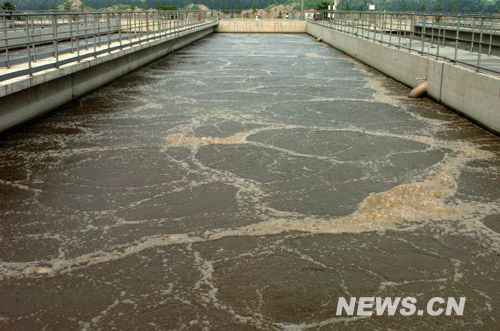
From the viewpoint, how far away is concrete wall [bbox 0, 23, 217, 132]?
33.3 ft

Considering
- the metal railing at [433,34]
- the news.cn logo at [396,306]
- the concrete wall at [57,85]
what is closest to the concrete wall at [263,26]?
the metal railing at [433,34]

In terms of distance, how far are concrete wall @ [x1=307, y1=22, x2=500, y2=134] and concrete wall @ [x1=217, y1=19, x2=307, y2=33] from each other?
30.7 meters

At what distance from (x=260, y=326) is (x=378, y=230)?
219 centimetres

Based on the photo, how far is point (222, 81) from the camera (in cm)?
1758

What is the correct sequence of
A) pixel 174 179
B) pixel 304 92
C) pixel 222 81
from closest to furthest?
pixel 174 179
pixel 304 92
pixel 222 81

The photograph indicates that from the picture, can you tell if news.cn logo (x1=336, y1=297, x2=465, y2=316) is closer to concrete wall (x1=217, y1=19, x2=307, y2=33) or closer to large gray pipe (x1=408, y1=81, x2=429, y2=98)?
large gray pipe (x1=408, y1=81, x2=429, y2=98)

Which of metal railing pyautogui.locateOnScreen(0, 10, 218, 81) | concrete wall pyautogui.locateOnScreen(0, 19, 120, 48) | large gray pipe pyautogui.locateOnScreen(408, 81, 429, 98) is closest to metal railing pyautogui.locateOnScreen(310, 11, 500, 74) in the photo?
large gray pipe pyautogui.locateOnScreen(408, 81, 429, 98)

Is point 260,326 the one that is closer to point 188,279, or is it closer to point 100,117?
point 188,279

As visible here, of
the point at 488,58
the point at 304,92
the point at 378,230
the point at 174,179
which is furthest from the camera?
the point at 304,92

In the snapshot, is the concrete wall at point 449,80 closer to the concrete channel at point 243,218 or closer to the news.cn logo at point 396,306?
the concrete channel at point 243,218

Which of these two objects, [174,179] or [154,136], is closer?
[174,179]

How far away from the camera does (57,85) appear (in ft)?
41.2

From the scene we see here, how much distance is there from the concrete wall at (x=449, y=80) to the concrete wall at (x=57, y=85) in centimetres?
772

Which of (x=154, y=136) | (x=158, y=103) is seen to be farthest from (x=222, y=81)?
(x=154, y=136)
